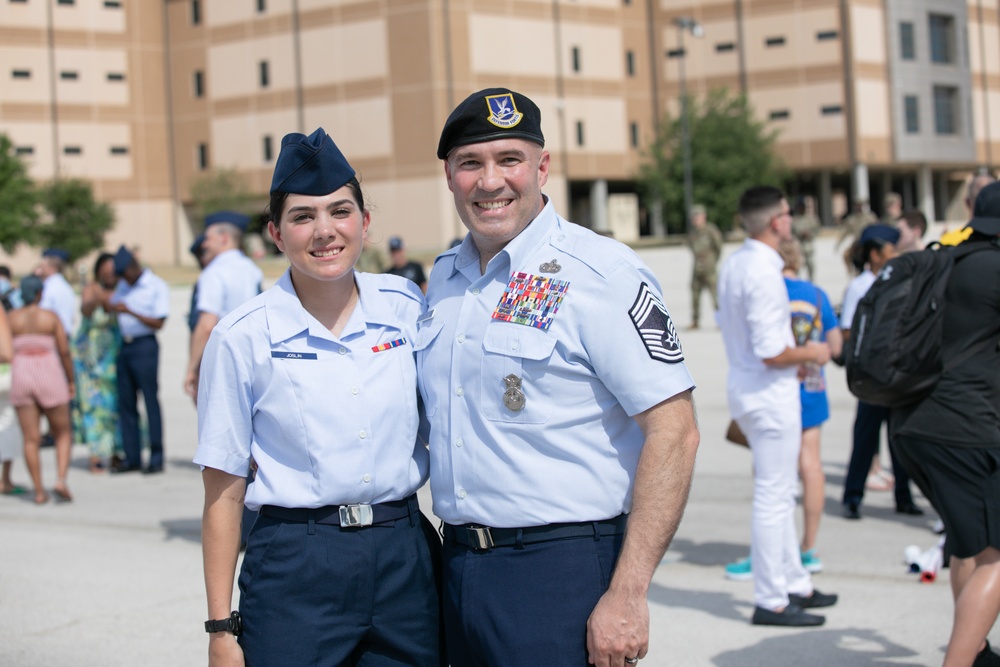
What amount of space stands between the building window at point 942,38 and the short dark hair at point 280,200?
2475 inches

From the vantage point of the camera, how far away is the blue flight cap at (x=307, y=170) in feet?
10.7

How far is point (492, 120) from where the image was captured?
3117 millimetres

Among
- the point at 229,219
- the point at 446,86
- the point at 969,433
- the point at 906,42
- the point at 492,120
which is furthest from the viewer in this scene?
the point at 906,42

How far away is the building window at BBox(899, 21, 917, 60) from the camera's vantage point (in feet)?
193

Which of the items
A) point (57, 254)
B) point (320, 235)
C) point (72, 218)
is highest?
point (72, 218)

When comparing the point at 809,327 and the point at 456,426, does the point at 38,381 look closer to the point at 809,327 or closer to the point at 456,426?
the point at 809,327

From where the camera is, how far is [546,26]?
5522 cm

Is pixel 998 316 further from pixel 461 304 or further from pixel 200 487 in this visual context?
pixel 200 487

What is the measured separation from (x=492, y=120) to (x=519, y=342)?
620 millimetres

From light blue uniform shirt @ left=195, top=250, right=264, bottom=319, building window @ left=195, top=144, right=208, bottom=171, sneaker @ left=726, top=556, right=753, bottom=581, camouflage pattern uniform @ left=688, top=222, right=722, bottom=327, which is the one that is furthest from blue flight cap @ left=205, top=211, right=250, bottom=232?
building window @ left=195, top=144, right=208, bottom=171

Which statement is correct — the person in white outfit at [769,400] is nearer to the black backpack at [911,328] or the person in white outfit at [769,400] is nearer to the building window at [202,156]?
the black backpack at [911,328]

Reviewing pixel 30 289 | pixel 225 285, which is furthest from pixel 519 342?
pixel 30 289

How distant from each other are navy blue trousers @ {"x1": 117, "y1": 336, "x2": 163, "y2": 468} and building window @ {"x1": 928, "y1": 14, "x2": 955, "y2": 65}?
57.1m

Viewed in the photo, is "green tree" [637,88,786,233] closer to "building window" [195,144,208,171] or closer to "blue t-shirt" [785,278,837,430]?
"building window" [195,144,208,171]
